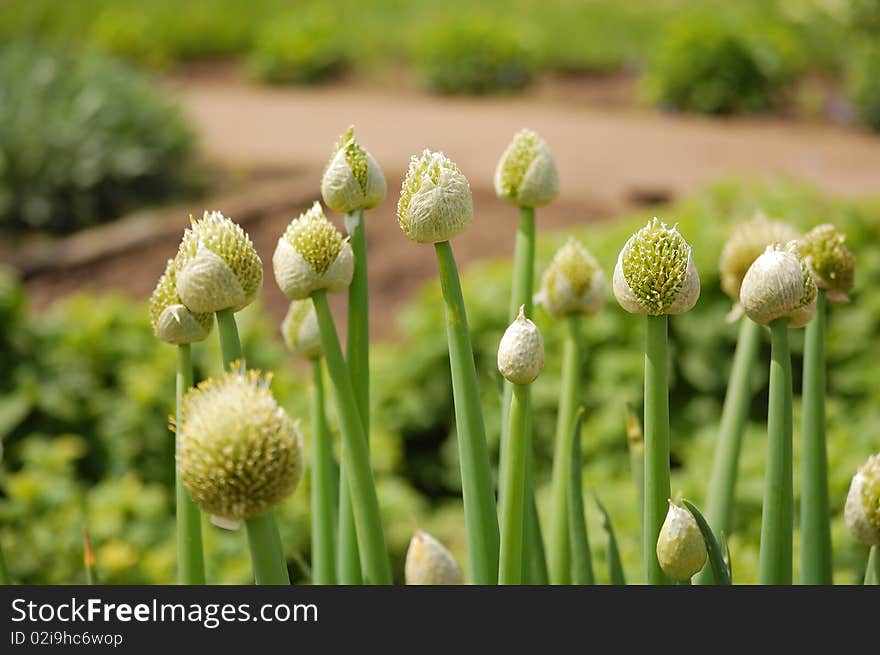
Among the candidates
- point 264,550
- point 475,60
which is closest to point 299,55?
point 475,60

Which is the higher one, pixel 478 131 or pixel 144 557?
pixel 478 131

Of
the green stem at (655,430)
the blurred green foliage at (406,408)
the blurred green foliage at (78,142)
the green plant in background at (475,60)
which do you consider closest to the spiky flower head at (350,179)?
the green stem at (655,430)

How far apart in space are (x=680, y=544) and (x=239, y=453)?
317 millimetres

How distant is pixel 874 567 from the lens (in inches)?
33.8

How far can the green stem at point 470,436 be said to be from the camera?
77cm

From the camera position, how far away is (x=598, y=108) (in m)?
9.11

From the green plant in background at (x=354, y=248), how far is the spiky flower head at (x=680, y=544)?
0.25m

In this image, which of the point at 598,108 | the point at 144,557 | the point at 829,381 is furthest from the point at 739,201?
the point at 598,108

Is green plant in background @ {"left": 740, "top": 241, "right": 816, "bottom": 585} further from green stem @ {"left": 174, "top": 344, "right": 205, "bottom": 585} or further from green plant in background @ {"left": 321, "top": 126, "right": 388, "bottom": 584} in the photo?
green stem @ {"left": 174, "top": 344, "right": 205, "bottom": 585}

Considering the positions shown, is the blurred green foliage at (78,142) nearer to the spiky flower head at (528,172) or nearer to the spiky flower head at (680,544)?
the spiky flower head at (528,172)

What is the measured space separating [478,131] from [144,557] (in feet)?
19.7
